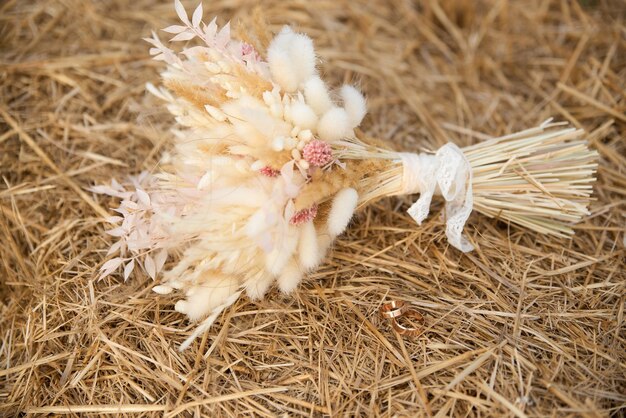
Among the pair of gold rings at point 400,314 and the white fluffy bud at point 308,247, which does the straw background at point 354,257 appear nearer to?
the pair of gold rings at point 400,314

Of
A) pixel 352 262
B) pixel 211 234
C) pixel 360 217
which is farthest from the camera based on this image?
pixel 360 217

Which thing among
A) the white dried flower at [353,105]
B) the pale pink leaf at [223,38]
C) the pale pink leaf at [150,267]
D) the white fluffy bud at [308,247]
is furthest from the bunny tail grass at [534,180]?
the pale pink leaf at [150,267]

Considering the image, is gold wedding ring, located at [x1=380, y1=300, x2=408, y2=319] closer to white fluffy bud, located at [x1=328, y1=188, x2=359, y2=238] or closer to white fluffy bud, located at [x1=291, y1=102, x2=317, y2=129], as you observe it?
white fluffy bud, located at [x1=328, y1=188, x2=359, y2=238]

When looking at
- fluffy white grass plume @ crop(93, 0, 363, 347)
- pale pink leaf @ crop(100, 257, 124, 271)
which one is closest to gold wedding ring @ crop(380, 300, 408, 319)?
fluffy white grass plume @ crop(93, 0, 363, 347)

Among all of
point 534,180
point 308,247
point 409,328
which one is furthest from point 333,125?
point 534,180

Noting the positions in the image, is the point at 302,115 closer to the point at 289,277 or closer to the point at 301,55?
the point at 301,55

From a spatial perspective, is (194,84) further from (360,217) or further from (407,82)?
(407,82)

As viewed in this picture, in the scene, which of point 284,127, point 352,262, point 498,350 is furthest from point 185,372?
point 498,350

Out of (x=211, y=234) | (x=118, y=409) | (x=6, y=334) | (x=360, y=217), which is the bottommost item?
(x=6, y=334)
